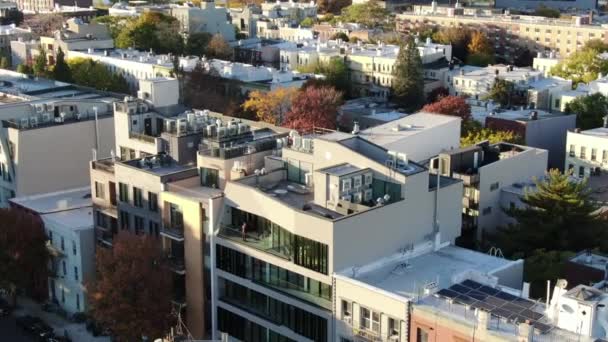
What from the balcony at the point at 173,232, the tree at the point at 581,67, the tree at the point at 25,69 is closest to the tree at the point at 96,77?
the tree at the point at 25,69

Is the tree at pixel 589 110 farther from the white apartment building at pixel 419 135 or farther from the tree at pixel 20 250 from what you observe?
the tree at pixel 20 250

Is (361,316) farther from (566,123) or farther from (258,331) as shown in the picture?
(566,123)

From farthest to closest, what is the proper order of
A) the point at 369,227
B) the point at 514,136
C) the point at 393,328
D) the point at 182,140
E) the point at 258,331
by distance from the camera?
the point at 514,136
the point at 182,140
the point at 258,331
the point at 369,227
the point at 393,328

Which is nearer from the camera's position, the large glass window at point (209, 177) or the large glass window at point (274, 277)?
the large glass window at point (274, 277)

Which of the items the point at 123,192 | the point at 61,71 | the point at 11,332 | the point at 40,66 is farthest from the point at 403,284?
the point at 40,66

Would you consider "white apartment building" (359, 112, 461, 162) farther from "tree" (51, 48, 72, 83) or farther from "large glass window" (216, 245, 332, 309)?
"tree" (51, 48, 72, 83)

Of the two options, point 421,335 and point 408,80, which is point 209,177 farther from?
point 408,80

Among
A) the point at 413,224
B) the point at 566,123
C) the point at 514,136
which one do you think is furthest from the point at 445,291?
the point at 566,123
